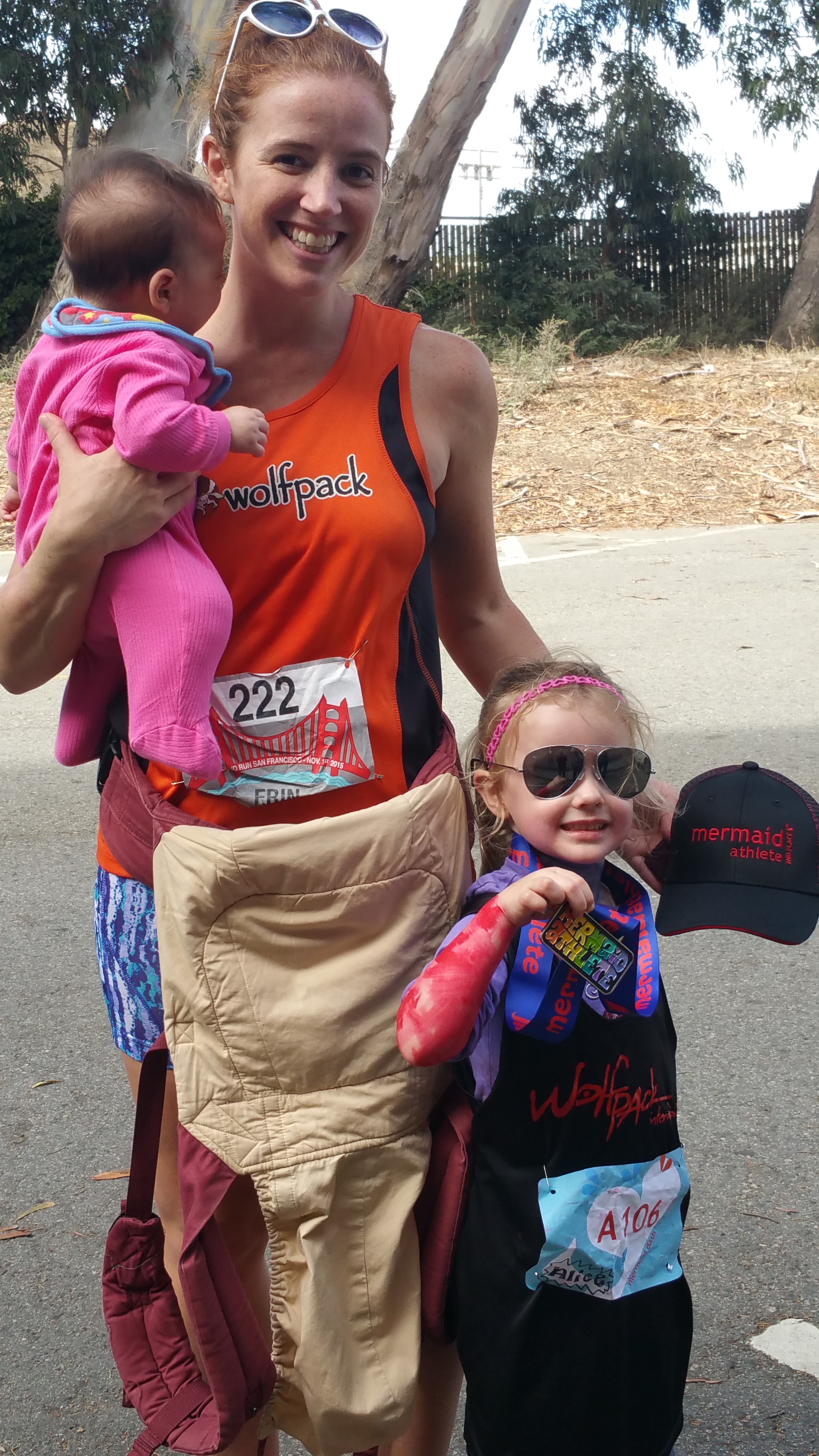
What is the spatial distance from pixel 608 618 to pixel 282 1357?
6685mm

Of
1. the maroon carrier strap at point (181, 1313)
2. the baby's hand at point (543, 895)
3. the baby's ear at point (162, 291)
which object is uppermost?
the baby's ear at point (162, 291)

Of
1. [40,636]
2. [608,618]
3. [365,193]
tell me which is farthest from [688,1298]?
[608,618]

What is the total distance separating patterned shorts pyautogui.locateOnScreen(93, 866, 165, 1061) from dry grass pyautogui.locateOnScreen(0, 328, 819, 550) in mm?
8929

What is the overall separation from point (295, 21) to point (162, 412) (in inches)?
21.8

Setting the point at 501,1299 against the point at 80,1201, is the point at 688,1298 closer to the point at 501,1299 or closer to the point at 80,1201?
the point at 501,1299

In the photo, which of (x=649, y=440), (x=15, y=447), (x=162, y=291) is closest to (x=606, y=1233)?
(x=15, y=447)

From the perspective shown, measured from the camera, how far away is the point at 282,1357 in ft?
5.77

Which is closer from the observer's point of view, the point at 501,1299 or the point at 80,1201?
the point at 501,1299

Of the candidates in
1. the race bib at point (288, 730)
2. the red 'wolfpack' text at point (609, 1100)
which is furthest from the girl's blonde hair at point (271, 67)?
the red 'wolfpack' text at point (609, 1100)

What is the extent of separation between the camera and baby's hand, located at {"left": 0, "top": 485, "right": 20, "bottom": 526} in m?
2.13

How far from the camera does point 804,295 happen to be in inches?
753

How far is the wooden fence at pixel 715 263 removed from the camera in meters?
21.2

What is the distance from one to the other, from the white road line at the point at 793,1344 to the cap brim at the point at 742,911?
1.13m

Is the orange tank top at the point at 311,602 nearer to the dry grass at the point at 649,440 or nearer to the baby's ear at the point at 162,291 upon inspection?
the baby's ear at the point at 162,291
